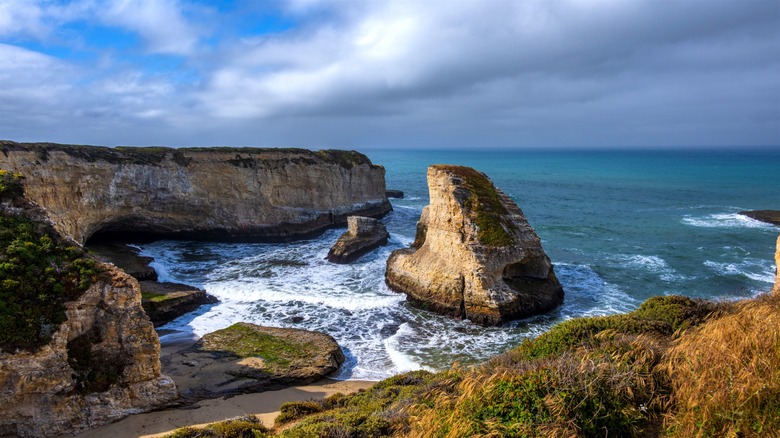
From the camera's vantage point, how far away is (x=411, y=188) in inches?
3123

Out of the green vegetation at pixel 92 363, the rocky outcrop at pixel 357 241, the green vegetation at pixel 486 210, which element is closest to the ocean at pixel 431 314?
the rocky outcrop at pixel 357 241

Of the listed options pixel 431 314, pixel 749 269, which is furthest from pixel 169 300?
pixel 749 269

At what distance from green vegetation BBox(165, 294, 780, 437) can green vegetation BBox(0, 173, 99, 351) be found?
833cm

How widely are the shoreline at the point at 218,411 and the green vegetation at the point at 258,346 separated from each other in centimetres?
150

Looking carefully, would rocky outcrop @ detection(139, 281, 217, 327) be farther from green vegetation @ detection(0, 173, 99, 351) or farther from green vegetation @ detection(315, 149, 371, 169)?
green vegetation @ detection(315, 149, 371, 169)

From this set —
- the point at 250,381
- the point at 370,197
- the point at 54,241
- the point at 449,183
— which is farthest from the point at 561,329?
the point at 370,197

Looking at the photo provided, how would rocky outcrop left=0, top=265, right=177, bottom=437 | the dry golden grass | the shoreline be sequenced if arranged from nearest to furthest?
the dry golden grass → rocky outcrop left=0, top=265, right=177, bottom=437 → the shoreline

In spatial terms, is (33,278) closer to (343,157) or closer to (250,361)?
(250,361)

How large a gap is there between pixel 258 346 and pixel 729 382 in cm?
1554

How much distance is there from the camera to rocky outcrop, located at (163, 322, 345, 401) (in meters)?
15.2

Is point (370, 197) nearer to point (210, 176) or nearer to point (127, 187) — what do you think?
point (210, 176)

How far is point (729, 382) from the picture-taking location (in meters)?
6.12

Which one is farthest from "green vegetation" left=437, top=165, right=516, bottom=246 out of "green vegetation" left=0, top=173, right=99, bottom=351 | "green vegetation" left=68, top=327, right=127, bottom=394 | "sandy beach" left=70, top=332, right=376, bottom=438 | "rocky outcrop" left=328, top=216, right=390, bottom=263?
"green vegetation" left=0, top=173, right=99, bottom=351

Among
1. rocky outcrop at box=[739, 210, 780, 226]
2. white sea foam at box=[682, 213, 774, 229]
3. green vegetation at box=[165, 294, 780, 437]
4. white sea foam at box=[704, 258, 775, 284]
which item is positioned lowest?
white sea foam at box=[704, 258, 775, 284]
